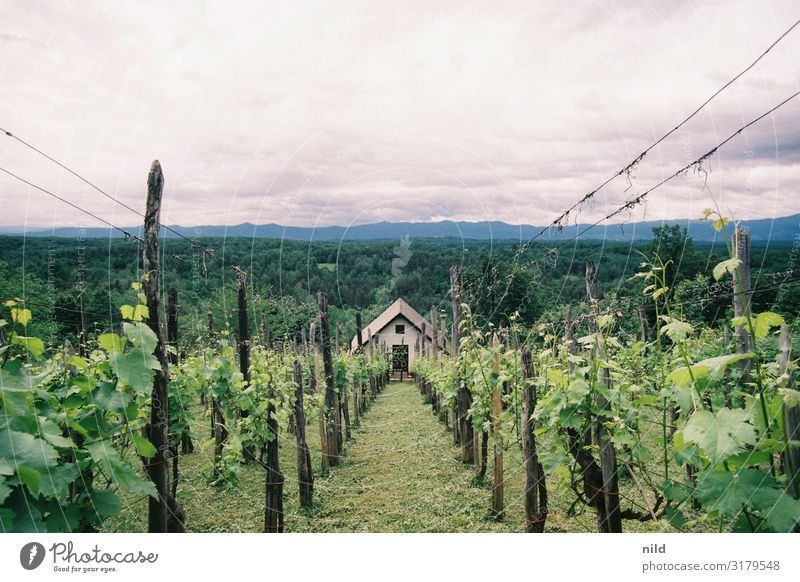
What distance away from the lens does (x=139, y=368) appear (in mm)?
3342

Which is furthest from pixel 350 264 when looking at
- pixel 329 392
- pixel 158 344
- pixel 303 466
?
pixel 158 344

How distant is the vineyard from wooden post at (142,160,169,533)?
0.01 m

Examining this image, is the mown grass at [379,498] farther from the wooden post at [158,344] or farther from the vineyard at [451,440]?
the wooden post at [158,344]

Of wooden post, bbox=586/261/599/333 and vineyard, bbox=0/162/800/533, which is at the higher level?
wooden post, bbox=586/261/599/333

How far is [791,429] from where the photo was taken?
274cm

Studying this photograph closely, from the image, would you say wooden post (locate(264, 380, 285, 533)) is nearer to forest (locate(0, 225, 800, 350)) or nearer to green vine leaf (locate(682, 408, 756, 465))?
forest (locate(0, 225, 800, 350))

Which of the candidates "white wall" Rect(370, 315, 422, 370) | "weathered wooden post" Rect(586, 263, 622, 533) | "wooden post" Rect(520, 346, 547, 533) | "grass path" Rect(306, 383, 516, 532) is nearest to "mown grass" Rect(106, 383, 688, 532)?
"grass path" Rect(306, 383, 516, 532)

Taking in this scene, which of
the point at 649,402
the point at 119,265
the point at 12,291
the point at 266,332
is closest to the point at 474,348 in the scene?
the point at 649,402

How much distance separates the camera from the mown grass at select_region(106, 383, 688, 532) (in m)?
6.32

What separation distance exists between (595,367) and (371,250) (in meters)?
11.3

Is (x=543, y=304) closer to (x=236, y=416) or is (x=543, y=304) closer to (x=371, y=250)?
(x=371, y=250)

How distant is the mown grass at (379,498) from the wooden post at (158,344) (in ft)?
2.73

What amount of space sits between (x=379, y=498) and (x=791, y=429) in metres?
5.88

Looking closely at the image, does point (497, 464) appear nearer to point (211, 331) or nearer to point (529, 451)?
point (529, 451)
